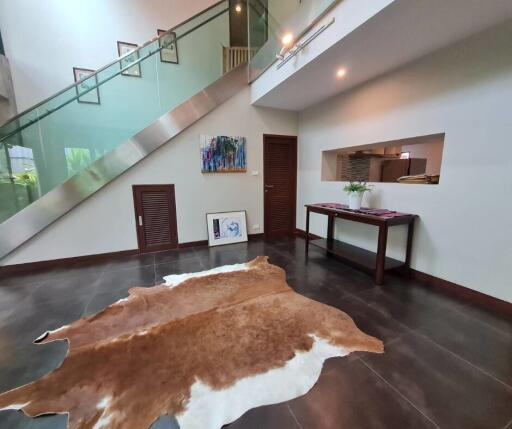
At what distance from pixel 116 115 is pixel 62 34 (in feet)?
6.66

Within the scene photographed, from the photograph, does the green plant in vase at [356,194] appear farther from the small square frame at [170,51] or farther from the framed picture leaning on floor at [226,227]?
the small square frame at [170,51]

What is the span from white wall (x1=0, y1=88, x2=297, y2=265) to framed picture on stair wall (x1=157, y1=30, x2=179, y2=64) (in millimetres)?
1137

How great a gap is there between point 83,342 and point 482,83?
13.3ft

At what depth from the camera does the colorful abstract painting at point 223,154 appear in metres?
3.92

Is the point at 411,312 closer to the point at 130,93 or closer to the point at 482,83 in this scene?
the point at 482,83

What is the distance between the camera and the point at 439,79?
7.79ft

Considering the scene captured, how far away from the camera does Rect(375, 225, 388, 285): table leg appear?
2.48 m

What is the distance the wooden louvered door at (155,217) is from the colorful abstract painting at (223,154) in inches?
30.3

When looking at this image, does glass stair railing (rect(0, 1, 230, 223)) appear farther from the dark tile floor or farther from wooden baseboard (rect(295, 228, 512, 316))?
Answer: wooden baseboard (rect(295, 228, 512, 316))

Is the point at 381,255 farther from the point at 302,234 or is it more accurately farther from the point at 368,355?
the point at 302,234

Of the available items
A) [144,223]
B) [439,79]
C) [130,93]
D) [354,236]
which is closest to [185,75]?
[130,93]

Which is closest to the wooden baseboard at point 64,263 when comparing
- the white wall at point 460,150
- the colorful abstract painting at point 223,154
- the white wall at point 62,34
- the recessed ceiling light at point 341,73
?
the colorful abstract painting at point 223,154

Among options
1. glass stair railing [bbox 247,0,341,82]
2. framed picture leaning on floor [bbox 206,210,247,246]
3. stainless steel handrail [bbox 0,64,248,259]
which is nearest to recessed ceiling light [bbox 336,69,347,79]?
glass stair railing [bbox 247,0,341,82]

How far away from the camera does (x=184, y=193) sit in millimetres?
3924
